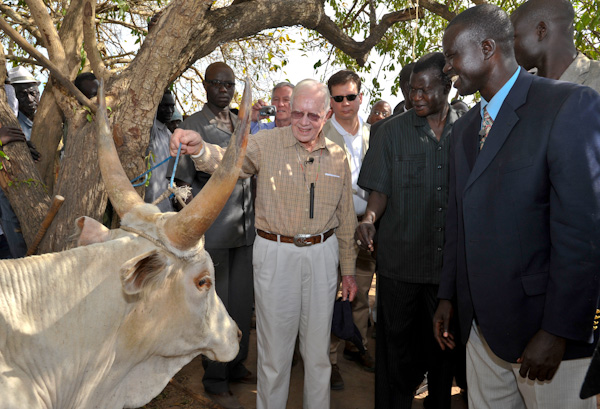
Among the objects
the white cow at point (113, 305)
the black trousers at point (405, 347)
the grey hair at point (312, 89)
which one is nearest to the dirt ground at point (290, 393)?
the black trousers at point (405, 347)

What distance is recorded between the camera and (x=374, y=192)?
11.8 feet

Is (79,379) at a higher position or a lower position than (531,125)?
lower

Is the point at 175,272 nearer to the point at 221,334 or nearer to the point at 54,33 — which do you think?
the point at 221,334

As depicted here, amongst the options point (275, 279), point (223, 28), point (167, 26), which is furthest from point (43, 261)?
point (223, 28)

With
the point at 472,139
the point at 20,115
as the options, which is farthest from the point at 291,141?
the point at 20,115

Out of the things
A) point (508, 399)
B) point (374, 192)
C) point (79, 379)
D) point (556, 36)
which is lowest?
point (508, 399)

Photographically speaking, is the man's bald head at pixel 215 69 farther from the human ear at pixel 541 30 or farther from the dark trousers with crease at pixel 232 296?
the human ear at pixel 541 30

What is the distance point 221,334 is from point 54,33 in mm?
2550

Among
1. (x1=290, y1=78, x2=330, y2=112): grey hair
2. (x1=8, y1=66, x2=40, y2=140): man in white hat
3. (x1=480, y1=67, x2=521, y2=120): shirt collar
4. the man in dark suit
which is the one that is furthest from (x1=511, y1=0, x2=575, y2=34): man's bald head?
(x1=8, y1=66, x2=40, y2=140): man in white hat

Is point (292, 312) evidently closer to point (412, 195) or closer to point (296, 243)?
point (296, 243)

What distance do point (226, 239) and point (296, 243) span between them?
107 centimetres

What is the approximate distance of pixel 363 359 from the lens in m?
4.95

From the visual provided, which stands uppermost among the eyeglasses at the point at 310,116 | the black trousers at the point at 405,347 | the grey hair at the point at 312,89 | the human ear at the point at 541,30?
the human ear at the point at 541,30

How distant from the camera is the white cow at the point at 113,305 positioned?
1933 mm
